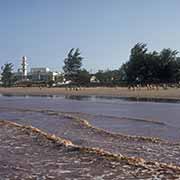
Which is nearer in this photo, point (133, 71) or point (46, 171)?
point (46, 171)

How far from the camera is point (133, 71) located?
364 ft

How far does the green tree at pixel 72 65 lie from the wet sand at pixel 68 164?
124m

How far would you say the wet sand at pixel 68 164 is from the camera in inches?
412

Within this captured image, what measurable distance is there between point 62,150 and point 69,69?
127 meters

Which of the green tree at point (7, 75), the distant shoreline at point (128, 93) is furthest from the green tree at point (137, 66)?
the green tree at point (7, 75)

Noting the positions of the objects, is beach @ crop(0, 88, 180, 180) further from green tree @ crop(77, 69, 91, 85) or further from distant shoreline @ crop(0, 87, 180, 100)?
green tree @ crop(77, 69, 91, 85)

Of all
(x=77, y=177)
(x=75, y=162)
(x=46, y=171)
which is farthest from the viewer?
(x=75, y=162)

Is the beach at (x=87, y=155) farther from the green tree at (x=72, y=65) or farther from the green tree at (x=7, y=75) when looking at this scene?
the green tree at (x=7, y=75)

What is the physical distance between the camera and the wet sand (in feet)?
34.4

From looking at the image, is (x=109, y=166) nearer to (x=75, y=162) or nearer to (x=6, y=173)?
(x=75, y=162)

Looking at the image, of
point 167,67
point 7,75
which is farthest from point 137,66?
point 7,75

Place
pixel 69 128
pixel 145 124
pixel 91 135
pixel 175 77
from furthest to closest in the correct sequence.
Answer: pixel 175 77 → pixel 145 124 → pixel 69 128 → pixel 91 135

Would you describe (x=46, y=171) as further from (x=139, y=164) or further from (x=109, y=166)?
(x=139, y=164)

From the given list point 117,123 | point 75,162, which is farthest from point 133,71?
point 75,162
